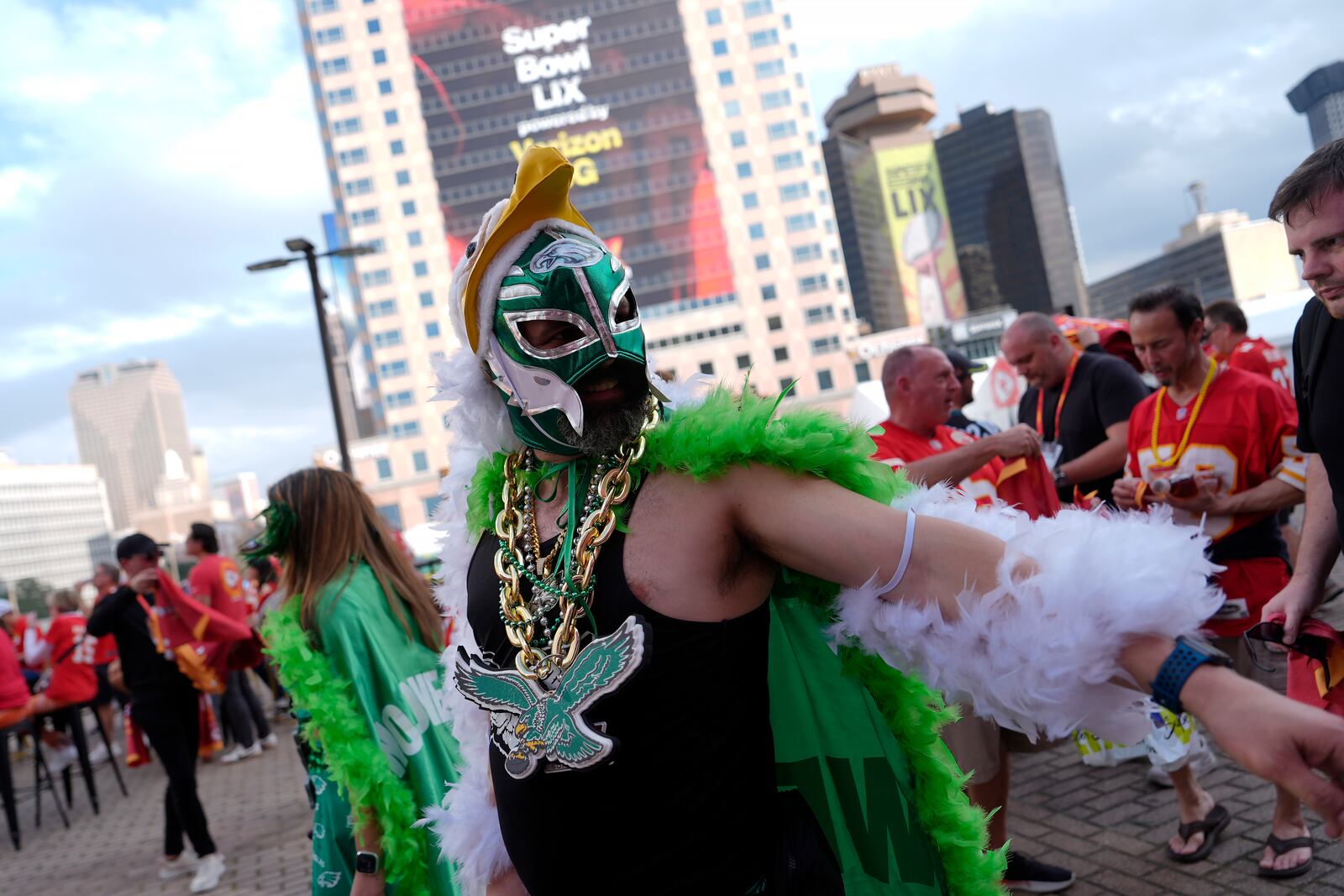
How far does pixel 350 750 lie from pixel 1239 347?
5831mm

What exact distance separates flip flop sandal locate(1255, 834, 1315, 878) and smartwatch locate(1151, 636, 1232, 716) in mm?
2857

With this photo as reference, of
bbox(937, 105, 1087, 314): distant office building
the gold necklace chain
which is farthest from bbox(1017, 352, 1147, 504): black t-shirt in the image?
Answer: bbox(937, 105, 1087, 314): distant office building

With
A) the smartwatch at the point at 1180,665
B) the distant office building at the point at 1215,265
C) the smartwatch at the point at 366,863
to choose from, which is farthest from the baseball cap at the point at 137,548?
the distant office building at the point at 1215,265

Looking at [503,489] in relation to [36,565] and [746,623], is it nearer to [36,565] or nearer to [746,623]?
[746,623]

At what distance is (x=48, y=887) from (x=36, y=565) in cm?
15670

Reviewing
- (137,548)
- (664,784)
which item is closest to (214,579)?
(137,548)

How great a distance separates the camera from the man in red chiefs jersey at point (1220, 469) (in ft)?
11.5

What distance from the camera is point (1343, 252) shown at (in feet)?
6.75

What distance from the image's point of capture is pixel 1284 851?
3406 mm

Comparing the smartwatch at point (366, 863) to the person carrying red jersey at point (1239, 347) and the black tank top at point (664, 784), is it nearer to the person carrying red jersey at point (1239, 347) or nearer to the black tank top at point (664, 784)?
the black tank top at point (664, 784)

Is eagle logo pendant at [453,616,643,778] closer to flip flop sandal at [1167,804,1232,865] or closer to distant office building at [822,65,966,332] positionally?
flip flop sandal at [1167,804,1232,865]

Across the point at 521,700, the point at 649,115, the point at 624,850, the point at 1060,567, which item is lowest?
the point at 624,850

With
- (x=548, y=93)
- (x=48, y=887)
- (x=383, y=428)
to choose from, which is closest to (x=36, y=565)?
(x=383, y=428)

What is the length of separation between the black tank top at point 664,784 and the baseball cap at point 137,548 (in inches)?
211
